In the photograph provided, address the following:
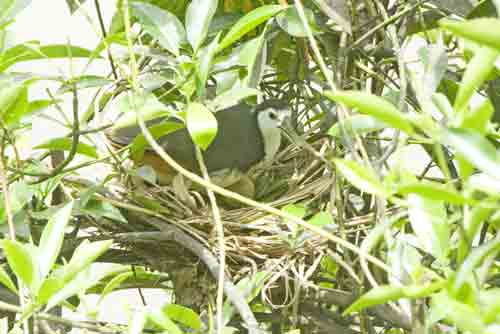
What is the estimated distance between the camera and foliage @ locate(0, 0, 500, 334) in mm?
453

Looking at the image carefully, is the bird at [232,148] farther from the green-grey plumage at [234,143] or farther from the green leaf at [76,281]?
the green leaf at [76,281]

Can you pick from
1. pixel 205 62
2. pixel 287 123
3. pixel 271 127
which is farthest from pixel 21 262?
pixel 271 127

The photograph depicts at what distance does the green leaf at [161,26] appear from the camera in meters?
0.84

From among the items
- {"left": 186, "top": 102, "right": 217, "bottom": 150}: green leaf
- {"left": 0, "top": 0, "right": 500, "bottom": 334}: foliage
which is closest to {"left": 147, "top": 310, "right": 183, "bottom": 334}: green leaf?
{"left": 0, "top": 0, "right": 500, "bottom": 334}: foliage

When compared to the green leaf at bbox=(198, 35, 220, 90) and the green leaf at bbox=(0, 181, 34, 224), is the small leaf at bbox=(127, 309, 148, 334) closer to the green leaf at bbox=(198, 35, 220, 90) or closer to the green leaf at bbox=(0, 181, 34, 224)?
the green leaf at bbox=(198, 35, 220, 90)

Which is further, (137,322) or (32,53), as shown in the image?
(32,53)

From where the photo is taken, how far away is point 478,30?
33 centimetres

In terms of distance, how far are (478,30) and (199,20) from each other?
1.68 ft

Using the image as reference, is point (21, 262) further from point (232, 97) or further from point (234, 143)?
point (234, 143)

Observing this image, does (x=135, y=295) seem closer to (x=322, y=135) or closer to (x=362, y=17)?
(x=322, y=135)

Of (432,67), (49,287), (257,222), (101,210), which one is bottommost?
(257,222)

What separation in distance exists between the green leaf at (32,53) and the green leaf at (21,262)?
0.26 m

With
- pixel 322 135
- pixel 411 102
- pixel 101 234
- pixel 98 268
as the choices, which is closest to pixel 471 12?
pixel 411 102

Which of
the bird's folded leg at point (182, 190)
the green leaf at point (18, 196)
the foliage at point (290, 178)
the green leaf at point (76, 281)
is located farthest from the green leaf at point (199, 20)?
the bird's folded leg at point (182, 190)
